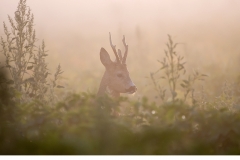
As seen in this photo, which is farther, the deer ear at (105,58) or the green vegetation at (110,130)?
the deer ear at (105,58)

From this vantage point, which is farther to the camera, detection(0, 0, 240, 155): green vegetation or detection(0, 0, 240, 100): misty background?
detection(0, 0, 240, 100): misty background

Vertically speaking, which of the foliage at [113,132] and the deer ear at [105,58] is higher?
the deer ear at [105,58]

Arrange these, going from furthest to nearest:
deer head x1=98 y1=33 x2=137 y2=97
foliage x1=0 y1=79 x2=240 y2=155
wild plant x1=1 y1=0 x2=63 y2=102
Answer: deer head x1=98 y1=33 x2=137 y2=97, wild plant x1=1 y1=0 x2=63 y2=102, foliage x1=0 y1=79 x2=240 y2=155

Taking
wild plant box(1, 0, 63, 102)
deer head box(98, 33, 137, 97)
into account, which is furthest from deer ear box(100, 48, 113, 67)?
wild plant box(1, 0, 63, 102)

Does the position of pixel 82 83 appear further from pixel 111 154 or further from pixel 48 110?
pixel 111 154

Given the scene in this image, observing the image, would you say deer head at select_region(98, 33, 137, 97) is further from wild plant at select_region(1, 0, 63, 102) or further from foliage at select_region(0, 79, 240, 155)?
foliage at select_region(0, 79, 240, 155)

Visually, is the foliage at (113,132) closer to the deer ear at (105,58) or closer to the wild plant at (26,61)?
the wild plant at (26,61)

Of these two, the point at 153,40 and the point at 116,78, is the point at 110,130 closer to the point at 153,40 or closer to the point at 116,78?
the point at 116,78

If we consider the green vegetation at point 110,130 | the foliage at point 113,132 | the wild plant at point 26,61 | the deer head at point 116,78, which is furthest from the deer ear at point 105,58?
the foliage at point 113,132

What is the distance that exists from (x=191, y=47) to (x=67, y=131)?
19.3 metres

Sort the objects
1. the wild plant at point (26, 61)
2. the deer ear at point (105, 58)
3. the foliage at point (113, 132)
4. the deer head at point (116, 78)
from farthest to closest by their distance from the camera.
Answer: the deer ear at point (105, 58) < the deer head at point (116, 78) < the wild plant at point (26, 61) < the foliage at point (113, 132)

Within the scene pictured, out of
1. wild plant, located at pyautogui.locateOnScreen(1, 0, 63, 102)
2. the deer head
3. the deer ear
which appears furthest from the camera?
the deer ear

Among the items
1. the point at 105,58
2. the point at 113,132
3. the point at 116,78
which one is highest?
the point at 105,58

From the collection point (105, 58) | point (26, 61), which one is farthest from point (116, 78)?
point (26, 61)
